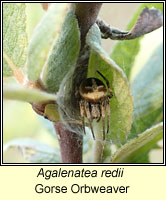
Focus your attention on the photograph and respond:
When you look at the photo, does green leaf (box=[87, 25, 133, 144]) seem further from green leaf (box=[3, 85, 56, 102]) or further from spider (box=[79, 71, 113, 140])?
green leaf (box=[3, 85, 56, 102])

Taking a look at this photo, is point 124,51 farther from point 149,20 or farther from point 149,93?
point 149,20

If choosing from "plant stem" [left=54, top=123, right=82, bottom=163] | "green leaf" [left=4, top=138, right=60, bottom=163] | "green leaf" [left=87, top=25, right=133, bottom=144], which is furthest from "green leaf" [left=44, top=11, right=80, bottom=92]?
"green leaf" [left=4, top=138, right=60, bottom=163]

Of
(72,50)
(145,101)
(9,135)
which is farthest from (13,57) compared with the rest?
(9,135)

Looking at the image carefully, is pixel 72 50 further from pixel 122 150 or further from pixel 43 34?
pixel 122 150

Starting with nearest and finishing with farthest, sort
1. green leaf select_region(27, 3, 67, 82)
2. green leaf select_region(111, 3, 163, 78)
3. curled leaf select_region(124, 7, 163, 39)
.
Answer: green leaf select_region(27, 3, 67, 82) → curled leaf select_region(124, 7, 163, 39) → green leaf select_region(111, 3, 163, 78)

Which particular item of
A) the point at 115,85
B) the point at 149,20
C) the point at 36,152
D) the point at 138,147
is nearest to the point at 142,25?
the point at 149,20

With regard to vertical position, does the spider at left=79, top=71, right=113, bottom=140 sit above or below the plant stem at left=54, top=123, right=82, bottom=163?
above
